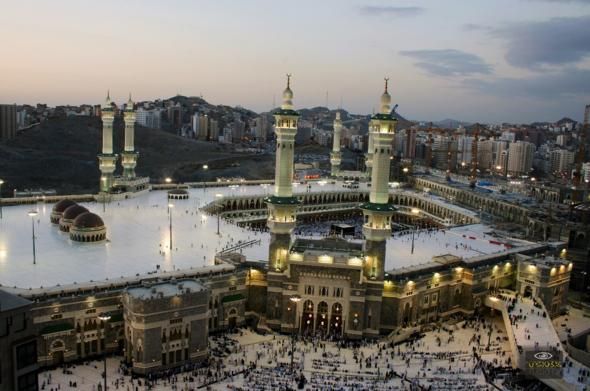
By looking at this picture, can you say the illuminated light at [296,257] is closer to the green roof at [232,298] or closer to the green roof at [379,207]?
the green roof at [232,298]

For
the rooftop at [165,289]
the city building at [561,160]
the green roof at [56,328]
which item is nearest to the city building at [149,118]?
the city building at [561,160]

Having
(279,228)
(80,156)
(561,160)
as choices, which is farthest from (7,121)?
(561,160)

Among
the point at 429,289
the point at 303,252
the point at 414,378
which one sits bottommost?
the point at 414,378

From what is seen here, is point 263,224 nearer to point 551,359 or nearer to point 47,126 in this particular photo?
point 551,359

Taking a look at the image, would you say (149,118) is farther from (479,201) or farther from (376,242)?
(376,242)

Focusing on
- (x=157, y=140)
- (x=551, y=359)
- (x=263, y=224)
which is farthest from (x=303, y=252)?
(x=157, y=140)

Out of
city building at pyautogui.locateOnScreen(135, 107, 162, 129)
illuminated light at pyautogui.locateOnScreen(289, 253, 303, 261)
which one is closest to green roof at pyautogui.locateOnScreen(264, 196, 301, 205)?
illuminated light at pyautogui.locateOnScreen(289, 253, 303, 261)
